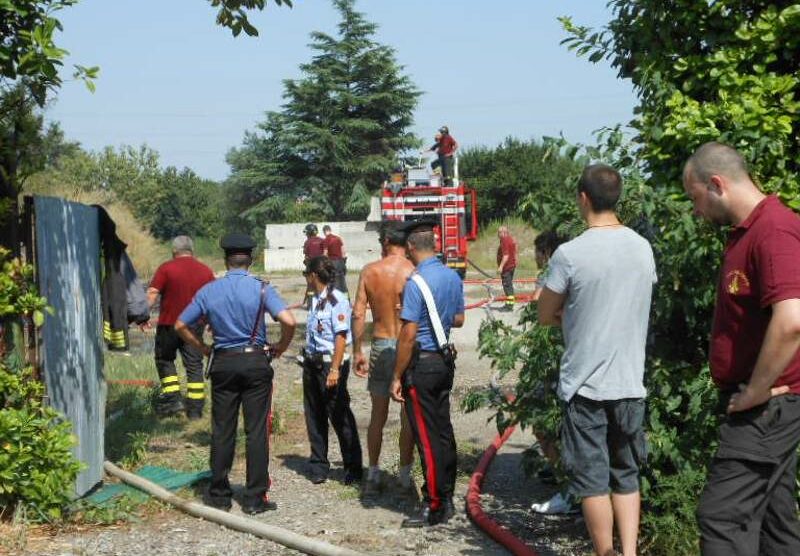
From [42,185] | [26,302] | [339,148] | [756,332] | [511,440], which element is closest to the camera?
[756,332]

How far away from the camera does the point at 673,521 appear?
5.40 m

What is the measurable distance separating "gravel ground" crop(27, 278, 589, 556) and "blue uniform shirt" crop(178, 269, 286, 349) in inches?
47.2

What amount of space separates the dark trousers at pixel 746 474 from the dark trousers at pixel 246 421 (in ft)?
12.6

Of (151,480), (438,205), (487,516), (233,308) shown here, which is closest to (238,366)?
(233,308)

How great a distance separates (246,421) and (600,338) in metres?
3.27

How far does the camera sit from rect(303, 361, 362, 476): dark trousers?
8.20 meters

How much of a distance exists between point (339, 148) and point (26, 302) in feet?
170

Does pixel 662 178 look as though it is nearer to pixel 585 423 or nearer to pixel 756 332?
pixel 585 423

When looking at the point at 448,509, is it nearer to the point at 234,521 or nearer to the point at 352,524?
the point at 352,524

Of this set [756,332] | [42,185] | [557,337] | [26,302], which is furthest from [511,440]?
[42,185]

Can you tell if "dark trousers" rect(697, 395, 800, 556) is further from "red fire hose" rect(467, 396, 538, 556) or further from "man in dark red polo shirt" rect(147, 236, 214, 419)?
"man in dark red polo shirt" rect(147, 236, 214, 419)

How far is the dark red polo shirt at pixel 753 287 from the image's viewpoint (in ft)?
12.6

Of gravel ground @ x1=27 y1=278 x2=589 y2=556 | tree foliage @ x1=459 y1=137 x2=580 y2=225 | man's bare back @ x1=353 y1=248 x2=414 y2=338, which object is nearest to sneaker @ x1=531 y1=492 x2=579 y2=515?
gravel ground @ x1=27 y1=278 x2=589 y2=556

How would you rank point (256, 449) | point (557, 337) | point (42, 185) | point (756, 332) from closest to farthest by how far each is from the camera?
point (756, 332) < point (557, 337) < point (256, 449) < point (42, 185)
